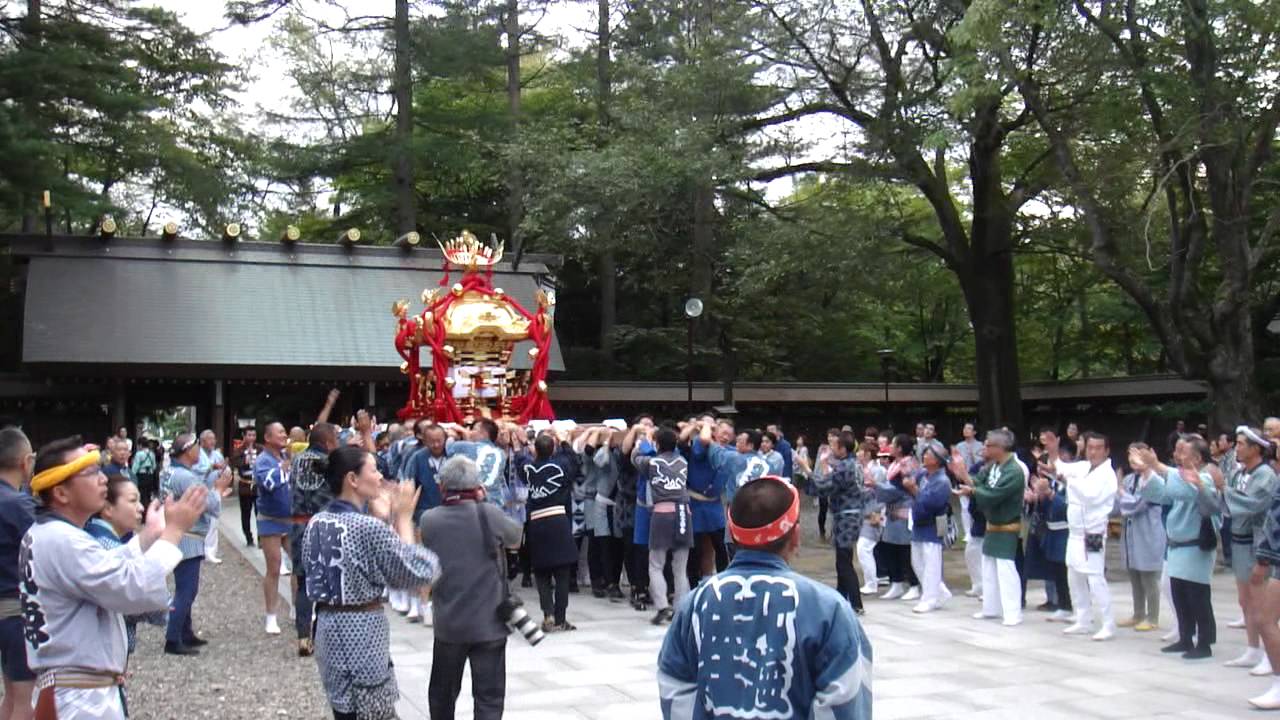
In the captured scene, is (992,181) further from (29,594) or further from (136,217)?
(136,217)

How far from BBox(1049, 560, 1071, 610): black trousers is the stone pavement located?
302 millimetres

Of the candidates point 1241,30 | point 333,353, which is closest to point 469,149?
point 333,353

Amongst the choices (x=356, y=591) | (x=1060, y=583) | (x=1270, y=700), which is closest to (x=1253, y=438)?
(x=1270, y=700)

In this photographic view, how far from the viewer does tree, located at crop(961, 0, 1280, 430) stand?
13.4 meters

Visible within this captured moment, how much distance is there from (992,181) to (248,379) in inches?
619

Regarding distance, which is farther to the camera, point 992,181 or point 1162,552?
point 992,181

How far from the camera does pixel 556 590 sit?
925 cm

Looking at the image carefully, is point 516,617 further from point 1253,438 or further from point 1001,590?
point 1001,590

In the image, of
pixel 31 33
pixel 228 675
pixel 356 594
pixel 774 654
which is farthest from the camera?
pixel 31 33

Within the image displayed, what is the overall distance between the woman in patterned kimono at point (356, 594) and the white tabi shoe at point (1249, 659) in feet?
20.2

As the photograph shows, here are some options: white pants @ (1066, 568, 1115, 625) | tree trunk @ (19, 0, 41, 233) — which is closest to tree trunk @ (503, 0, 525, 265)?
tree trunk @ (19, 0, 41, 233)

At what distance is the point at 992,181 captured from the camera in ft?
70.7

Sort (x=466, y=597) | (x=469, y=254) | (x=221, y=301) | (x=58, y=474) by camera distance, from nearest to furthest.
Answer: (x=58, y=474) → (x=466, y=597) → (x=469, y=254) → (x=221, y=301)

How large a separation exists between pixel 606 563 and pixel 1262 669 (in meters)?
6.05
